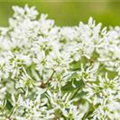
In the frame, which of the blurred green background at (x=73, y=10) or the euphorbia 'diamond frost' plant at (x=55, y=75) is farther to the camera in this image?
the blurred green background at (x=73, y=10)

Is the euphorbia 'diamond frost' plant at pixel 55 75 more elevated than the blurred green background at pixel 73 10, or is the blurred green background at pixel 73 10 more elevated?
the blurred green background at pixel 73 10

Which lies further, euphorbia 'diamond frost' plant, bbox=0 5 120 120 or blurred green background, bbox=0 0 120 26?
blurred green background, bbox=0 0 120 26

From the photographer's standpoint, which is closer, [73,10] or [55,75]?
[55,75]

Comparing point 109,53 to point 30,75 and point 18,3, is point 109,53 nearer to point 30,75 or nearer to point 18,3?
point 30,75

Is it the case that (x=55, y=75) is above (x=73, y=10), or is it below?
below

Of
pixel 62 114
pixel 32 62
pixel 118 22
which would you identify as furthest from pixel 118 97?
pixel 118 22
